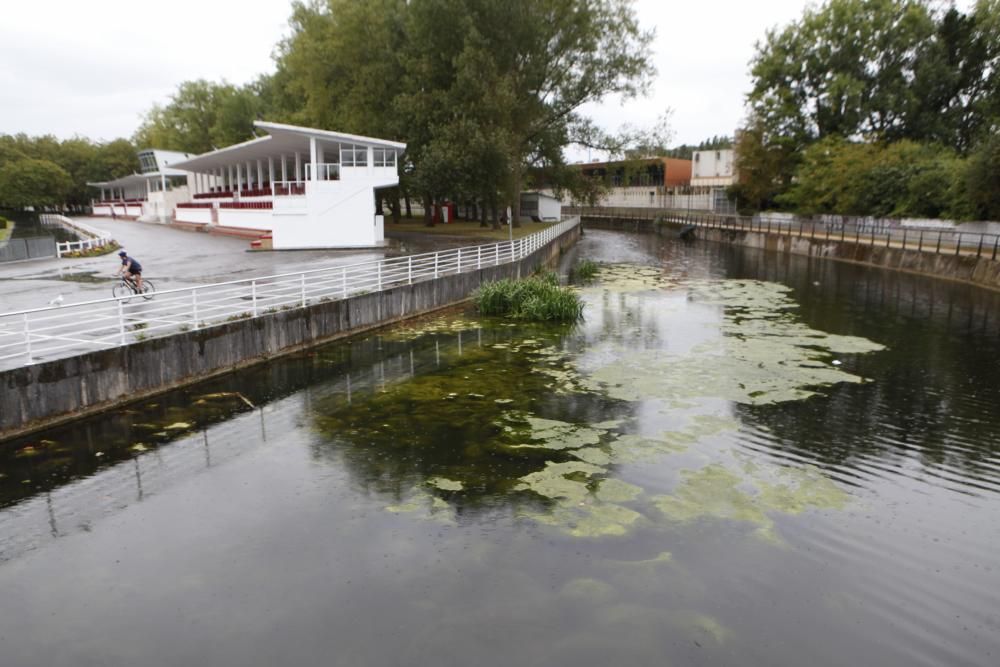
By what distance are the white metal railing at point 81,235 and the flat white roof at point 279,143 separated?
9.84 m

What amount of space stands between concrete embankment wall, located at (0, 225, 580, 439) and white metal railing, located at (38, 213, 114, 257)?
71.4ft

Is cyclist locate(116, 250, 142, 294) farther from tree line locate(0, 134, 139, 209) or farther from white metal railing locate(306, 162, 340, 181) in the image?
tree line locate(0, 134, 139, 209)

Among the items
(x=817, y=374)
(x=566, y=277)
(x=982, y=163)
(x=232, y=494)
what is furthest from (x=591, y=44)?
(x=232, y=494)

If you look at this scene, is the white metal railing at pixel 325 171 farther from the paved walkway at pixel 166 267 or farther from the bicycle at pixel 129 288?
the bicycle at pixel 129 288

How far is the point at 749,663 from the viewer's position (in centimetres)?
600

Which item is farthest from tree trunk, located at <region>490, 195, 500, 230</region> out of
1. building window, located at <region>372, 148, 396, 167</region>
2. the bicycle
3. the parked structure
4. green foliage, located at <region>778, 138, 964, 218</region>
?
the parked structure

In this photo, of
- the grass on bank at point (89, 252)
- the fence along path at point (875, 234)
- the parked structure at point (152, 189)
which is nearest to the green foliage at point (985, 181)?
the fence along path at point (875, 234)

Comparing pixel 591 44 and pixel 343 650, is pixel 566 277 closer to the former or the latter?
pixel 591 44

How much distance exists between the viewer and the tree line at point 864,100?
53031mm

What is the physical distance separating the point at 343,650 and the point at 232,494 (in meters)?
4.01

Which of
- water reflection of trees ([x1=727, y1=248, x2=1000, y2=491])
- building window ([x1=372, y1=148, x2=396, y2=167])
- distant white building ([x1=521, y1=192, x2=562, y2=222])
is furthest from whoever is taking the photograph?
distant white building ([x1=521, y1=192, x2=562, y2=222])

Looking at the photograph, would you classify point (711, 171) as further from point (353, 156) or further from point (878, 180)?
point (353, 156)

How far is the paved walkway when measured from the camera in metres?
20.9

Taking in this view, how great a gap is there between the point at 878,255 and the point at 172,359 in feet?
127
